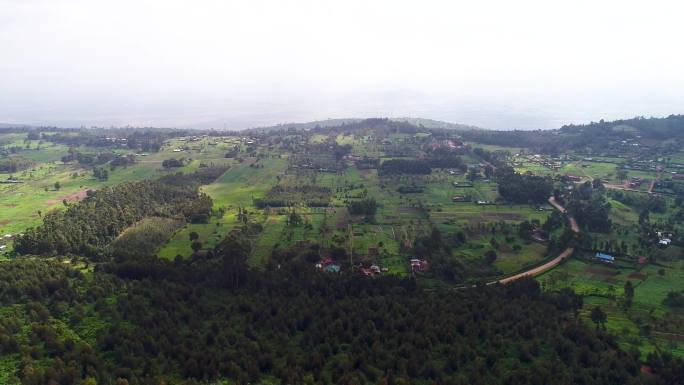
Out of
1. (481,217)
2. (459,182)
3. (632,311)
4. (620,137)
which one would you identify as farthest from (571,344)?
(620,137)

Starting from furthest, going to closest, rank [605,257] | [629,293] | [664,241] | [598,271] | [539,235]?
[539,235], [664,241], [605,257], [598,271], [629,293]

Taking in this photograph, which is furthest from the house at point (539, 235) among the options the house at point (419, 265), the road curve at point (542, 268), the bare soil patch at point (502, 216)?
the house at point (419, 265)

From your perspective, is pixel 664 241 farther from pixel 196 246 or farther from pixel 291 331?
pixel 196 246

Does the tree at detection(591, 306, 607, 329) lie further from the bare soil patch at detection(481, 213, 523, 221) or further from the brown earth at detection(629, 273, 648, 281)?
the bare soil patch at detection(481, 213, 523, 221)

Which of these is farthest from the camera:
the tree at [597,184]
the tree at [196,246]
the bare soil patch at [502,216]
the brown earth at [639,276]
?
the tree at [597,184]

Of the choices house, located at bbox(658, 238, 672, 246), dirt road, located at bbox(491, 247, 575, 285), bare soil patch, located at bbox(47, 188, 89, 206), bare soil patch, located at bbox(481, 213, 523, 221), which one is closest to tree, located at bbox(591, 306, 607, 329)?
dirt road, located at bbox(491, 247, 575, 285)

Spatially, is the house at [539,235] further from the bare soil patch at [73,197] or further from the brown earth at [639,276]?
the bare soil patch at [73,197]

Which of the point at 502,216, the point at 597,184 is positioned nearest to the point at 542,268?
the point at 502,216

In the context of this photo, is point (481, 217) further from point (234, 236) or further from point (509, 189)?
point (234, 236)
